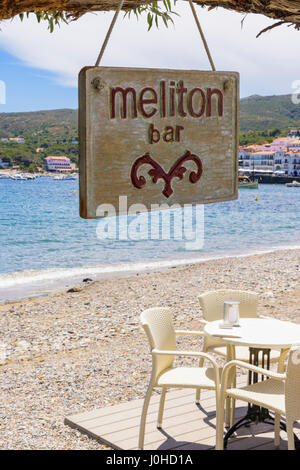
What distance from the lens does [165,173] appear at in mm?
2369

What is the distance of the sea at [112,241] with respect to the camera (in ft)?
66.4

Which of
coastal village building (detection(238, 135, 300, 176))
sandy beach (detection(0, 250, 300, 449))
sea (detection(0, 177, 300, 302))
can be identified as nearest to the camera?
sandy beach (detection(0, 250, 300, 449))

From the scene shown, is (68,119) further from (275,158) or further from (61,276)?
(61,276)

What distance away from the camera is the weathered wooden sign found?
2.16 metres

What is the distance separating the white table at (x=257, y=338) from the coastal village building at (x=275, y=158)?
88.6 m

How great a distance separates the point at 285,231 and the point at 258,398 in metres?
35.5

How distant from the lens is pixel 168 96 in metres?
2.31

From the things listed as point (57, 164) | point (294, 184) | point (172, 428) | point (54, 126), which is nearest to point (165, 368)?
point (172, 428)

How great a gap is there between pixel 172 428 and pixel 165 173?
2501mm

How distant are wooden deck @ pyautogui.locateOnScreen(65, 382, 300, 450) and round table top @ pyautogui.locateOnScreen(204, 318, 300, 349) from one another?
2.36 feet

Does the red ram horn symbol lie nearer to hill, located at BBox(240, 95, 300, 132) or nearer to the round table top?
the round table top

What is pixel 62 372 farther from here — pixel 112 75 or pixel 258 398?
pixel 112 75

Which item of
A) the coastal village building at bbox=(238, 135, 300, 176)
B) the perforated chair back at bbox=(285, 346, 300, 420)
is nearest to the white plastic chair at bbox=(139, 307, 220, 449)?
the perforated chair back at bbox=(285, 346, 300, 420)

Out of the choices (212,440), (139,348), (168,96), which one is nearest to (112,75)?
(168,96)
